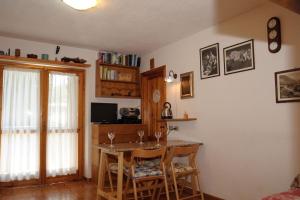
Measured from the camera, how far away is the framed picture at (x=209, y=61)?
11.8 feet

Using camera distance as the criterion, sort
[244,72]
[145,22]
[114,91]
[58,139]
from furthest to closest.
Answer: [114,91] → [58,139] → [145,22] → [244,72]

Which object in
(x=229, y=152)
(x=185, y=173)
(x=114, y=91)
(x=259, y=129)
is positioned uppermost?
(x=114, y=91)

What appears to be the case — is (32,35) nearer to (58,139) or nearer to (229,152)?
(58,139)

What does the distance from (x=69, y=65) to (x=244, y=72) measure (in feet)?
10.1

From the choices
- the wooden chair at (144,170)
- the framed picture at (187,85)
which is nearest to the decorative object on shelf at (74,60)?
the framed picture at (187,85)

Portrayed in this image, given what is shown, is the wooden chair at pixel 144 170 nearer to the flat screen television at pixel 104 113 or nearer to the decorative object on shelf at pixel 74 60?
the flat screen television at pixel 104 113

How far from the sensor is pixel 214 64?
11.9ft

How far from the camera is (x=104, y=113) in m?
4.96

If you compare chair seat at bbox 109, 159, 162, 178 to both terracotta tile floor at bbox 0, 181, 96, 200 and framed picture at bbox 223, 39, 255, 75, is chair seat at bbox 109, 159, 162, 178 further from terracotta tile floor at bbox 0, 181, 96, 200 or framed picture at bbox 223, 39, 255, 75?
framed picture at bbox 223, 39, 255, 75

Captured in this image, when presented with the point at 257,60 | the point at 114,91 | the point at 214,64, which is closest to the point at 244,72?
the point at 257,60

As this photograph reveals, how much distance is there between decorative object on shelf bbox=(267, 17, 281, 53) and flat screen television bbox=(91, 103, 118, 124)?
3.13 meters

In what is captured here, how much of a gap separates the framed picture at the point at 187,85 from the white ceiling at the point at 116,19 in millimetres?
663

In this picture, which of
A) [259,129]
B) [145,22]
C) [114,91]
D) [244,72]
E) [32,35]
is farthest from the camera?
[114,91]

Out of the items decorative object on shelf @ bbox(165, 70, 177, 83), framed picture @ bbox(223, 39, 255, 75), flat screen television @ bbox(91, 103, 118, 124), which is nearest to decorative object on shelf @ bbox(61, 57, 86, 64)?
flat screen television @ bbox(91, 103, 118, 124)
